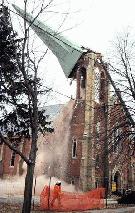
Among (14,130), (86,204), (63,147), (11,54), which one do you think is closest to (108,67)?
(11,54)

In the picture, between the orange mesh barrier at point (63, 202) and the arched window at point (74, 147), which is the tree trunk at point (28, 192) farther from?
the arched window at point (74, 147)

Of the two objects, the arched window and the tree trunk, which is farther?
the arched window

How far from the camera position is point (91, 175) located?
34.8m

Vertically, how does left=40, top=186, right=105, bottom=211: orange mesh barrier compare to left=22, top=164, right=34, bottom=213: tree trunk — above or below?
below

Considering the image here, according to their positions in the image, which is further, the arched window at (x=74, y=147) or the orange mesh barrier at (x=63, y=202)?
the arched window at (x=74, y=147)

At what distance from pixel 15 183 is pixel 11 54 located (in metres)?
25.4

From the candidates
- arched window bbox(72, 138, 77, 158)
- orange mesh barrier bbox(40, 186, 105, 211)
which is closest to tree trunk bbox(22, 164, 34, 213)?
orange mesh barrier bbox(40, 186, 105, 211)

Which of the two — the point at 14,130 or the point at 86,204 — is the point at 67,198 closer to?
the point at 86,204

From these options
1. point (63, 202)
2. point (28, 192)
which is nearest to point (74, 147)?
point (63, 202)

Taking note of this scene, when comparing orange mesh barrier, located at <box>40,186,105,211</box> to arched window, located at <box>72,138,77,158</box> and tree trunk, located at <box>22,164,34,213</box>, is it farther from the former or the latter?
arched window, located at <box>72,138,77,158</box>

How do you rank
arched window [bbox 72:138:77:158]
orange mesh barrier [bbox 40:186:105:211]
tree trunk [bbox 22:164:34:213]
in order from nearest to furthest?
tree trunk [bbox 22:164:34:213], orange mesh barrier [bbox 40:186:105:211], arched window [bbox 72:138:77:158]

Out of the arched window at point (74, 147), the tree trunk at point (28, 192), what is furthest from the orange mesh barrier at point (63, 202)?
the arched window at point (74, 147)

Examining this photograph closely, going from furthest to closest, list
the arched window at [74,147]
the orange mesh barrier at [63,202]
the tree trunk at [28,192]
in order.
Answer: the arched window at [74,147] → the orange mesh barrier at [63,202] → the tree trunk at [28,192]

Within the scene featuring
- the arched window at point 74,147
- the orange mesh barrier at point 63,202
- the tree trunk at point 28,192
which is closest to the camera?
the tree trunk at point 28,192
